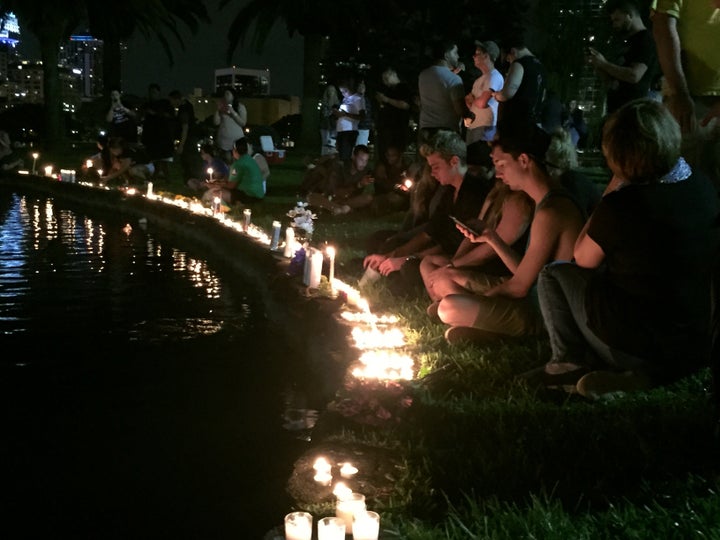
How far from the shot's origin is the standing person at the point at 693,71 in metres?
5.17

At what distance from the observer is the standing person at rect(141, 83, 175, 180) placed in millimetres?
18953

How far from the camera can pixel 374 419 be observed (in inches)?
171

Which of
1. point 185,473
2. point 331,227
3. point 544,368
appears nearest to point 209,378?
point 185,473

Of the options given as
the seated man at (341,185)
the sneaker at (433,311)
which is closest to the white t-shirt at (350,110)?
the seated man at (341,185)

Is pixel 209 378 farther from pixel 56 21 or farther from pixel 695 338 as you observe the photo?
pixel 56 21

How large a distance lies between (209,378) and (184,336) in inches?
48.0

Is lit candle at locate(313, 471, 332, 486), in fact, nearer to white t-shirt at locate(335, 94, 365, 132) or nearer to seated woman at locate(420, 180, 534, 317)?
seated woman at locate(420, 180, 534, 317)

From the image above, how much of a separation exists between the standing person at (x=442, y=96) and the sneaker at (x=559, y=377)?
19.1 feet

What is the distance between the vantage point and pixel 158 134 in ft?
62.3

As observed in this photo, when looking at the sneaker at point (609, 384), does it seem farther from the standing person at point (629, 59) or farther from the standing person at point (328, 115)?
the standing person at point (328, 115)

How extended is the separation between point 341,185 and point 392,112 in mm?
1246

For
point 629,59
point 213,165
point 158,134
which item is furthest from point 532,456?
point 158,134

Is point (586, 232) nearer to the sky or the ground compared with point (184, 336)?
nearer to the sky

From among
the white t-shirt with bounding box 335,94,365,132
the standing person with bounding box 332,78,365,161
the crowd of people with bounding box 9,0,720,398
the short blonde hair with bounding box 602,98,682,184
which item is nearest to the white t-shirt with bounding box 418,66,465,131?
the crowd of people with bounding box 9,0,720,398
